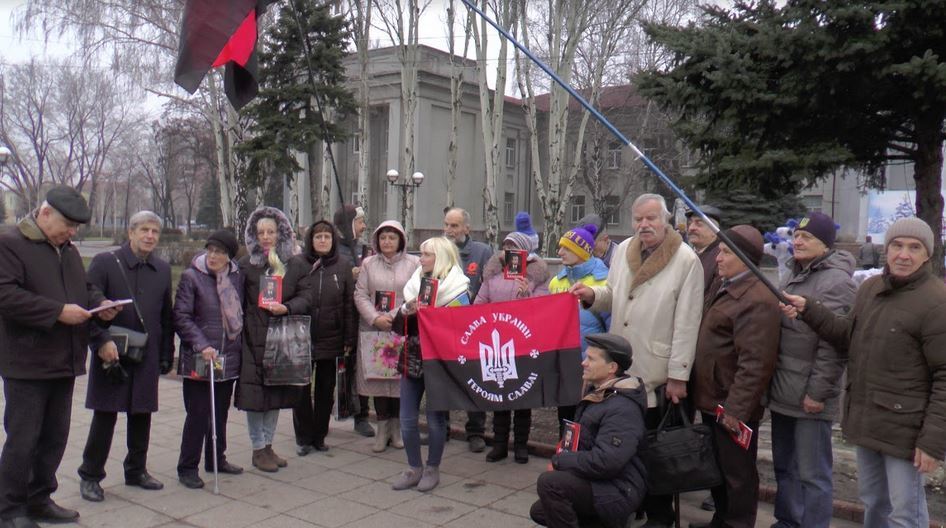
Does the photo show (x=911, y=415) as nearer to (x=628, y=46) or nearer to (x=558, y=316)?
(x=558, y=316)

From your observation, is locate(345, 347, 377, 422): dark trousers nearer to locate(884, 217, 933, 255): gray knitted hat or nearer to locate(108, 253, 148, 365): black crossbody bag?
locate(108, 253, 148, 365): black crossbody bag

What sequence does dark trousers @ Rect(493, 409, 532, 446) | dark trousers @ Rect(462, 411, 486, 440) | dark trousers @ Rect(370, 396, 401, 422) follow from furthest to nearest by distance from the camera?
dark trousers @ Rect(462, 411, 486, 440) < dark trousers @ Rect(370, 396, 401, 422) < dark trousers @ Rect(493, 409, 532, 446)

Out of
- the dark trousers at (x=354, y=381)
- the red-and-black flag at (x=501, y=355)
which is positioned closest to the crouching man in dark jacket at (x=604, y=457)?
the red-and-black flag at (x=501, y=355)

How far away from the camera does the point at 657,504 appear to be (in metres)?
5.02

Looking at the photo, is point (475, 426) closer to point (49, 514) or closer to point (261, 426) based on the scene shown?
point (261, 426)

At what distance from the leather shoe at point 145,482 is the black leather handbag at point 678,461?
3700mm

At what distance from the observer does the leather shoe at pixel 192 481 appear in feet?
19.3

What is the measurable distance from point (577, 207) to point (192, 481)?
49.2m

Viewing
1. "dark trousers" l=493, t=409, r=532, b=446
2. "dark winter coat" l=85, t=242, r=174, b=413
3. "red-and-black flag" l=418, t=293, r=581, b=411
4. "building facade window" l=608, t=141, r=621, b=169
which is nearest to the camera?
"dark winter coat" l=85, t=242, r=174, b=413

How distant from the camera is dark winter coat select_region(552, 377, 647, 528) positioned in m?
4.27

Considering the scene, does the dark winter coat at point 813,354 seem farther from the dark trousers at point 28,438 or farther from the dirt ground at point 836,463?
the dark trousers at point 28,438

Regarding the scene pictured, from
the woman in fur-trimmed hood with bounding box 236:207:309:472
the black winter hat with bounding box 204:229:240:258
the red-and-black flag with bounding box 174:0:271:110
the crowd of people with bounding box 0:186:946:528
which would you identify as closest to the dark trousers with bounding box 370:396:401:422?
the crowd of people with bounding box 0:186:946:528

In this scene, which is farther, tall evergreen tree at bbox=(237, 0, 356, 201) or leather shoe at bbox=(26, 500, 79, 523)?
tall evergreen tree at bbox=(237, 0, 356, 201)

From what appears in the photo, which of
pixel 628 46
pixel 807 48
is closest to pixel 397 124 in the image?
pixel 628 46
